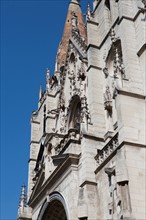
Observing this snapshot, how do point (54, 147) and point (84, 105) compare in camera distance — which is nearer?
point (84, 105)

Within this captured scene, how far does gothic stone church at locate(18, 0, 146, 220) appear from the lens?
11.1m

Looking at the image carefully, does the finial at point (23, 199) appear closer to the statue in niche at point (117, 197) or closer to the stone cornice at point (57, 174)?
the stone cornice at point (57, 174)

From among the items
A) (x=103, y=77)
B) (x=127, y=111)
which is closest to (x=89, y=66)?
(x=103, y=77)

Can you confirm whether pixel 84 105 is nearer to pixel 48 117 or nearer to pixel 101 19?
pixel 101 19

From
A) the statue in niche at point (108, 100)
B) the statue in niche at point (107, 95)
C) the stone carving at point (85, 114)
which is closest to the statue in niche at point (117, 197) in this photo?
the stone carving at point (85, 114)

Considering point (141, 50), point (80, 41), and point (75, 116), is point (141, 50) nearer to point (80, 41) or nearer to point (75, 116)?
point (75, 116)

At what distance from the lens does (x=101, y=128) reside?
47.2 feet

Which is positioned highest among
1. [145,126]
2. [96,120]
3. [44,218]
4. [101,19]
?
[101,19]

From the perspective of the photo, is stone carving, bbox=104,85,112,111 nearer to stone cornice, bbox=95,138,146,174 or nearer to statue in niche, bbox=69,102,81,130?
stone cornice, bbox=95,138,146,174

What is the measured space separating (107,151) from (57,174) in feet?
11.1

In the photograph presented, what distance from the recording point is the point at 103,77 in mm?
15703

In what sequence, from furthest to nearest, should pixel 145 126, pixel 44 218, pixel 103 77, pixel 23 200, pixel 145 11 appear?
pixel 23 200
pixel 44 218
pixel 103 77
pixel 145 11
pixel 145 126

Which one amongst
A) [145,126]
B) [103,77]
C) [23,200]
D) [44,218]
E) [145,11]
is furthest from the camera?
[23,200]

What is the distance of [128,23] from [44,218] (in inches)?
336
